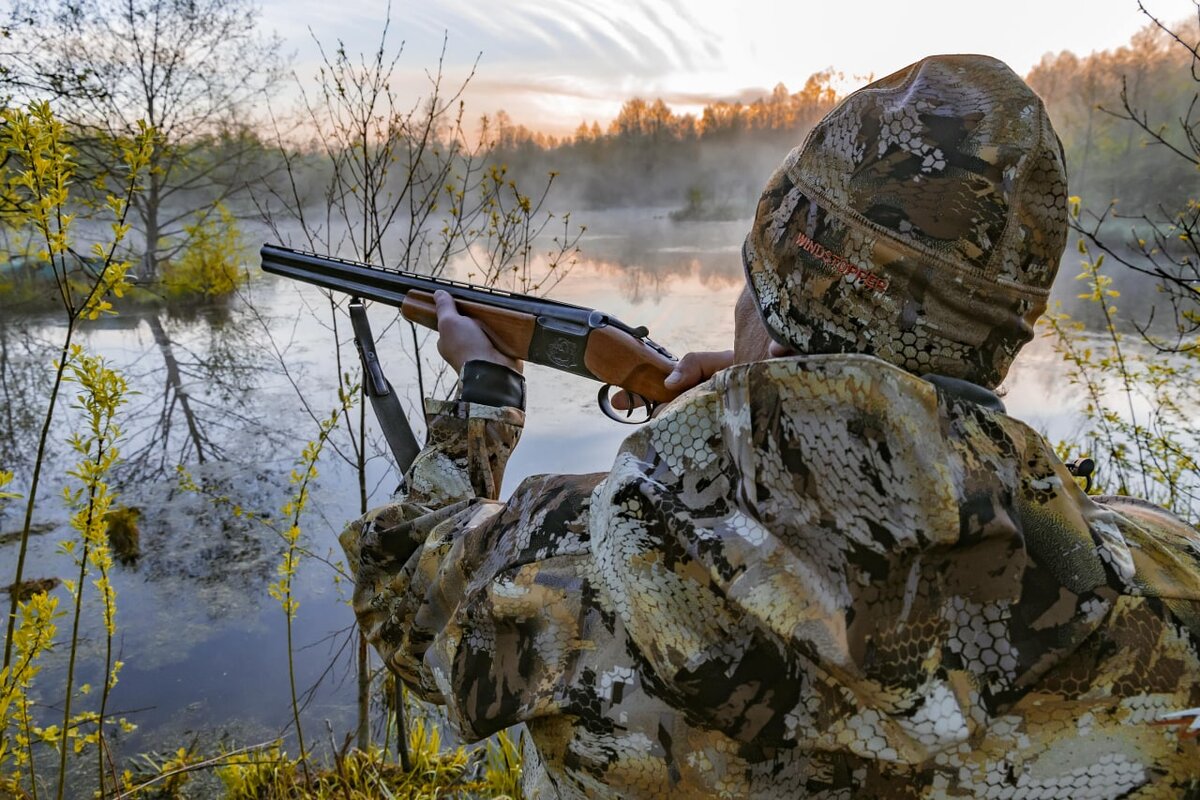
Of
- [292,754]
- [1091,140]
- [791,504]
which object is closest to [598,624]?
[791,504]

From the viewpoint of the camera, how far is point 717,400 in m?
0.85

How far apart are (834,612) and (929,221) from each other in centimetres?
46

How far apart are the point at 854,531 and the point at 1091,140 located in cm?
1709

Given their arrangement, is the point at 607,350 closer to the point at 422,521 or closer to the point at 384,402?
the point at 384,402

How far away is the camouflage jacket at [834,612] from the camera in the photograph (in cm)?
75

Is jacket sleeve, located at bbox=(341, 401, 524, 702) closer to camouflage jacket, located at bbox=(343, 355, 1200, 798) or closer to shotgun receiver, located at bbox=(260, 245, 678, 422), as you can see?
camouflage jacket, located at bbox=(343, 355, 1200, 798)

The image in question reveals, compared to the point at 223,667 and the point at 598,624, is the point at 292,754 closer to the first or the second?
the point at 223,667

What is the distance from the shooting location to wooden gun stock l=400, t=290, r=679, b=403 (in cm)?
213

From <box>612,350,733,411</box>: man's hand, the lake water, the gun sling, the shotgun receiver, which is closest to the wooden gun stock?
the shotgun receiver

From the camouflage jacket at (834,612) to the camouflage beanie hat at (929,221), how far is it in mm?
149

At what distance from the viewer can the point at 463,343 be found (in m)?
1.99

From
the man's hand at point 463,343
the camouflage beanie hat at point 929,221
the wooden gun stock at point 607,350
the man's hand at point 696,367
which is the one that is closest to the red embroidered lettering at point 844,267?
the camouflage beanie hat at point 929,221

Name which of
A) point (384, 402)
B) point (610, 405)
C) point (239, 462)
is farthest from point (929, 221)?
point (239, 462)

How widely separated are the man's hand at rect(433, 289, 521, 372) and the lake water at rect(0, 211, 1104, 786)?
1854 millimetres
